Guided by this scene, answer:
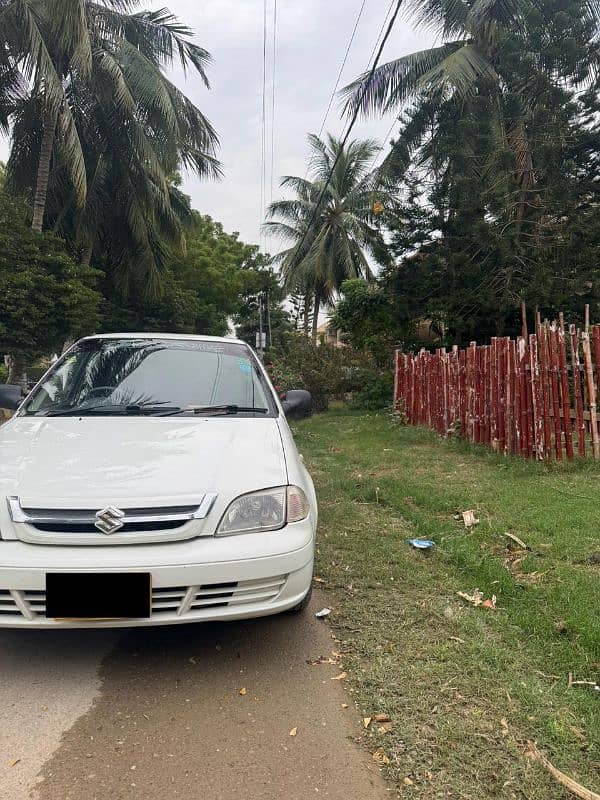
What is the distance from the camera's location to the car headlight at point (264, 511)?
2.55 m

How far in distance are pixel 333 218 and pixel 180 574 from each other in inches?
1026

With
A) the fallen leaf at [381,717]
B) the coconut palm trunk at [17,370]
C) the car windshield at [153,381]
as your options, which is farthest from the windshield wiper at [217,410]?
the coconut palm trunk at [17,370]

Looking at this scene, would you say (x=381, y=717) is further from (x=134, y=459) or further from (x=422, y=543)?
(x=422, y=543)

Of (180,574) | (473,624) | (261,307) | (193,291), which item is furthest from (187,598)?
(261,307)

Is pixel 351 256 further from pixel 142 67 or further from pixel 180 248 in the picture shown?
pixel 142 67

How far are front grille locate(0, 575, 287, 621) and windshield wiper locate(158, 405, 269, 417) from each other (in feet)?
4.14

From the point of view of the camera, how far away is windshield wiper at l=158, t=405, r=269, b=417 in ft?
11.4

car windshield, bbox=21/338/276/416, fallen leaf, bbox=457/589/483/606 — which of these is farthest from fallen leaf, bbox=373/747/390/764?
car windshield, bbox=21/338/276/416

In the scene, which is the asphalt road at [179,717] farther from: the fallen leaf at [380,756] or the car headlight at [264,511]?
the car headlight at [264,511]

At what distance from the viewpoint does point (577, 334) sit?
6.24 meters

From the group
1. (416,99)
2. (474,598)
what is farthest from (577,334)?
(416,99)

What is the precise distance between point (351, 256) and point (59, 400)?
24.4m

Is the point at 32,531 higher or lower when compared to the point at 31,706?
higher

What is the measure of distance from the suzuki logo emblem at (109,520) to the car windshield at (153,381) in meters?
1.10
